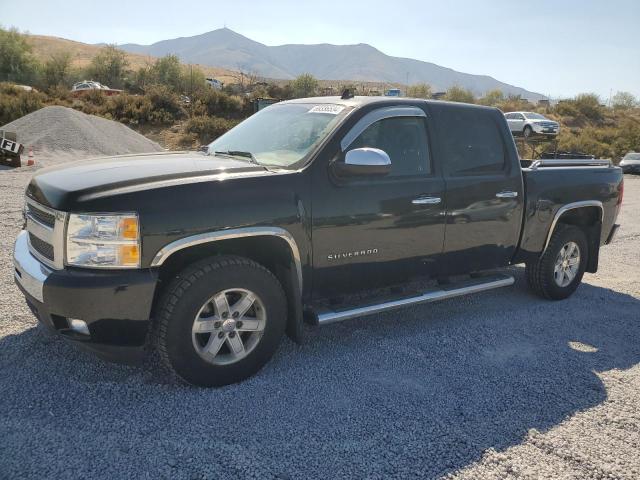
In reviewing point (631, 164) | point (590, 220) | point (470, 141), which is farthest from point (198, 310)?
point (631, 164)

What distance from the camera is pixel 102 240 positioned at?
2.97 m

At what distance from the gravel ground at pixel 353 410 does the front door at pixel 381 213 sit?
636mm

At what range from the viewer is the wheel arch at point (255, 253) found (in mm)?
3191

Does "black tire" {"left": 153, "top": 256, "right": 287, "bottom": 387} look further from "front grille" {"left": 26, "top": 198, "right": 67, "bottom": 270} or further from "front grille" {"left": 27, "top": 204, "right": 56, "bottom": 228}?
"front grille" {"left": 27, "top": 204, "right": 56, "bottom": 228}

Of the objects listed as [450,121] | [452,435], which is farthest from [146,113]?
[452,435]

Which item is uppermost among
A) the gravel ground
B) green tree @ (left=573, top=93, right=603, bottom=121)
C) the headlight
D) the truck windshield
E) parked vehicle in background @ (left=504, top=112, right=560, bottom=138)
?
green tree @ (left=573, top=93, right=603, bottom=121)

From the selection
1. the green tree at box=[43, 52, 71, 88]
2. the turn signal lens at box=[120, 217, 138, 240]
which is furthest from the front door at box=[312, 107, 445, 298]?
the green tree at box=[43, 52, 71, 88]

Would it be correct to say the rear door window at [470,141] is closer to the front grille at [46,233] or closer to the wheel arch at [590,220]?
the wheel arch at [590,220]

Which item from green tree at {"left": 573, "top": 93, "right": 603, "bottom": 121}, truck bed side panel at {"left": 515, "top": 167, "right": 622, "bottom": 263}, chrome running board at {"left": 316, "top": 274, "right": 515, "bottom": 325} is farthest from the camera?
green tree at {"left": 573, "top": 93, "right": 603, "bottom": 121}

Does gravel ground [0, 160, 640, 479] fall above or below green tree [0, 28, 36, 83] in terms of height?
below

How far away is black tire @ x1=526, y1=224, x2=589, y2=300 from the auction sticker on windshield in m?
2.76

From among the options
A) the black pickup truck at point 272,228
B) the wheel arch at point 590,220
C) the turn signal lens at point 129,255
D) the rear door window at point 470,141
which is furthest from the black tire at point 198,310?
the wheel arch at point 590,220

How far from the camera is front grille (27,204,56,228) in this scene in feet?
10.3

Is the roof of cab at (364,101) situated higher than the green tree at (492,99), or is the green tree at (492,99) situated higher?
the green tree at (492,99)
